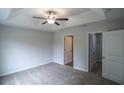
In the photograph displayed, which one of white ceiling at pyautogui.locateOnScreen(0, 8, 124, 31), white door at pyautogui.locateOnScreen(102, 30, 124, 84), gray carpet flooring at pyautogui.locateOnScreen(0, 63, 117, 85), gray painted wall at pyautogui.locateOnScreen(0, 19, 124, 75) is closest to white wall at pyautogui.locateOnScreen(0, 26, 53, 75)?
gray painted wall at pyautogui.locateOnScreen(0, 19, 124, 75)

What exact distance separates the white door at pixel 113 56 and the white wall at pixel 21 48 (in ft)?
11.7

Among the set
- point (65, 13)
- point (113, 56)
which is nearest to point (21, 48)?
point (65, 13)

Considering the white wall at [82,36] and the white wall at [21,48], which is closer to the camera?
the white wall at [82,36]

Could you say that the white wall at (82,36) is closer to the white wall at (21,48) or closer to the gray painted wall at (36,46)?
the gray painted wall at (36,46)

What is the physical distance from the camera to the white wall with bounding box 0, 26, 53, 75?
386 centimetres

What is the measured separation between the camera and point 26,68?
461 centimetres

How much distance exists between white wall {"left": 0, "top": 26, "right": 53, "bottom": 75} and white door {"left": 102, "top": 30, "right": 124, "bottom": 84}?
356 cm

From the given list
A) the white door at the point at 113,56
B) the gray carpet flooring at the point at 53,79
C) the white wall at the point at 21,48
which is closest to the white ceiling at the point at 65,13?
the white door at the point at 113,56

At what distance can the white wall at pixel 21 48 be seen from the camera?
3856mm

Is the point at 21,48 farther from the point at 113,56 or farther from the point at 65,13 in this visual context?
the point at 113,56

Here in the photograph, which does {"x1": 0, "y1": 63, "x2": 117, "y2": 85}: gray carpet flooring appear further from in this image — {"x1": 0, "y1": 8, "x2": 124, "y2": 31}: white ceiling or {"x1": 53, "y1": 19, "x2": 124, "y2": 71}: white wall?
{"x1": 0, "y1": 8, "x2": 124, "y2": 31}: white ceiling

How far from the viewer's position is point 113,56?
3162 millimetres
